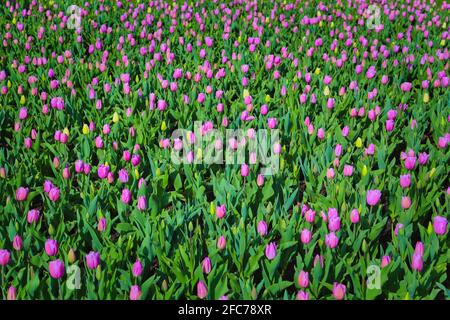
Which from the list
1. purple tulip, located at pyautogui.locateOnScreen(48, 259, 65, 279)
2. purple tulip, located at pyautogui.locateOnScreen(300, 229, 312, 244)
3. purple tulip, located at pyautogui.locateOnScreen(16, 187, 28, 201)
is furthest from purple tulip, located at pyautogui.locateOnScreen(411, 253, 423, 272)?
purple tulip, located at pyautogui.locateOnScreen(16, 187, 28, 201)

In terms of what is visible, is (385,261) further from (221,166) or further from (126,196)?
(221,166)

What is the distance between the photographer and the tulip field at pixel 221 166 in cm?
196

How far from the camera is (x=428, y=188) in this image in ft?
8.42

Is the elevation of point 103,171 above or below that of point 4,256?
above

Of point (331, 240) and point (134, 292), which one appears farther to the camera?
point (331, 240)

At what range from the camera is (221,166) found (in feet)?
9.64

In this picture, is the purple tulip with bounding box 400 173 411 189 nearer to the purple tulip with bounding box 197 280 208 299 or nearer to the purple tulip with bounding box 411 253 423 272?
the purple tulip with bounding box 411 253 423 272

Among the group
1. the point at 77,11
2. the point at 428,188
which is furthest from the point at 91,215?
the point at 77,11

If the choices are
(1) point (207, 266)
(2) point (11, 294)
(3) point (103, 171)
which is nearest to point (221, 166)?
(3) point (103, 171)

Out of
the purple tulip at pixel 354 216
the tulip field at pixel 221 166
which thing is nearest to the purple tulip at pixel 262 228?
the tulip field at pixel 221 166

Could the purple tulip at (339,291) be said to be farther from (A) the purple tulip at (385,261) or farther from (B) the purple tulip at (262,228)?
(B) the purple tulip at (262,228)

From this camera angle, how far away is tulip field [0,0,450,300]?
6.43 feet

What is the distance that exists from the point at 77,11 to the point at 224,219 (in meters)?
4.53
